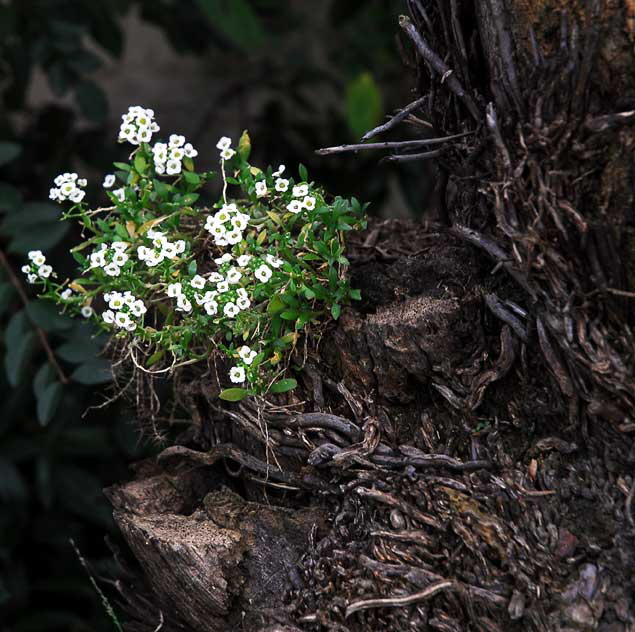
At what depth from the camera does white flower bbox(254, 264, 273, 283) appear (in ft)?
3.69

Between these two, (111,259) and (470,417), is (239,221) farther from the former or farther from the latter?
(470,417)

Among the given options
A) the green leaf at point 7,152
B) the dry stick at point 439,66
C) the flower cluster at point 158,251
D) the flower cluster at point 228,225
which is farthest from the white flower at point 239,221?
the green leaf at point 7,152

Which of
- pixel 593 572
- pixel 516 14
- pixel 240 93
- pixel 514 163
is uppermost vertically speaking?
pixel 516 14

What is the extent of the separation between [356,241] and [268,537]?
525mm

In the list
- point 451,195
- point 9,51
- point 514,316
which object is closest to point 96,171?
point 9,51

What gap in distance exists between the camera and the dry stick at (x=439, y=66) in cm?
109

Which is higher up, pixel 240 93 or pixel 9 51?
pixel 9 51

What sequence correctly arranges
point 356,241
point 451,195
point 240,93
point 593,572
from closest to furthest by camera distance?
point 593,572 < point 451,195 < point 356,241 < point 240,93

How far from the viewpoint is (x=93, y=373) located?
1543 millimetres

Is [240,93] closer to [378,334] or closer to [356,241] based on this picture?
[356,241]

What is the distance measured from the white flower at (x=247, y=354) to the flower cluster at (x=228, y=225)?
145mm

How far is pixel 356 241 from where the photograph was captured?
4.67 feet

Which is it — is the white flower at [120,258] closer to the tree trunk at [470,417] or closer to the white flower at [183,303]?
the white flower at [183,303]

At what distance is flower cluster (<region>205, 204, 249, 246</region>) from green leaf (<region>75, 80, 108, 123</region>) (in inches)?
41.6
